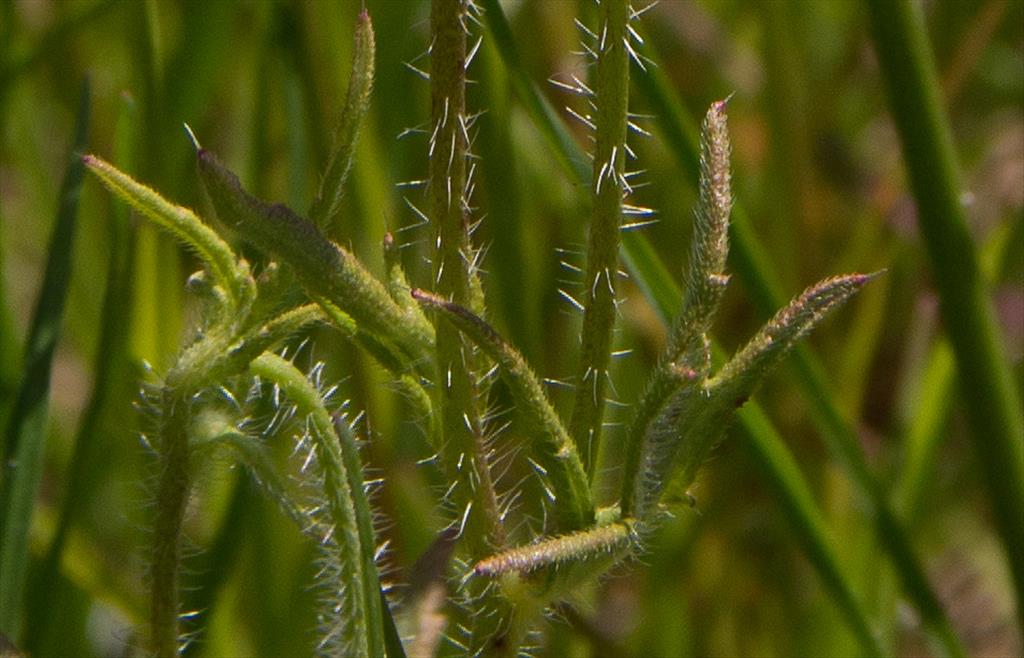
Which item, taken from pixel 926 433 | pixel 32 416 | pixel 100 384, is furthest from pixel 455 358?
pixel 926 433

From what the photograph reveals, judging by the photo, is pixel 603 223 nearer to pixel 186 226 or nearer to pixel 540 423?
pixel 540 423

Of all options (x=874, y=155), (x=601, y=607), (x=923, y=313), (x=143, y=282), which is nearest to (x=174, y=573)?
(x=143, y=282)

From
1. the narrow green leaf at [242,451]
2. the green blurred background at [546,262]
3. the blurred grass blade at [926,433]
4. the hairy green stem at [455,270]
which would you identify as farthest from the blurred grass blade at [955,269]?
the narrow green leaf at [242,451]

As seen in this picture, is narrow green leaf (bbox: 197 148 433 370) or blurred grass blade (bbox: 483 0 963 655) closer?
narrow green leaf (bbox: 197 148 433 370)

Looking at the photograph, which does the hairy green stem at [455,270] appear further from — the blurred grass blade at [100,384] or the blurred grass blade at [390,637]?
the blurred grass blade at [100,384]

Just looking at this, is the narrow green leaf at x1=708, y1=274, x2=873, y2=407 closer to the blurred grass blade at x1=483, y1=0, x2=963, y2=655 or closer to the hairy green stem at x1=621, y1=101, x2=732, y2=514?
the hairy green stem at x1=621, y1=101, x2=732, y2=514

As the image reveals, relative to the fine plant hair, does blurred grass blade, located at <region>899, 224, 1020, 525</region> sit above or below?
below

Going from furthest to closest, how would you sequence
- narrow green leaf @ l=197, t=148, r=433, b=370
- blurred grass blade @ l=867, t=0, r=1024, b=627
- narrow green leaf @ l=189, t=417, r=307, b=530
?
1. blurred grass blade @ l=867, t=0, r=1024, b=627
2. narrow green leaf @ l=189, t=417, r=307, b=530
3. narrow green leaf @ l=197, t=148, r=433, b=370

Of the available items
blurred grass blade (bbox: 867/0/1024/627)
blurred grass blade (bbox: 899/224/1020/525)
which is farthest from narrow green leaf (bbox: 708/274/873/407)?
blurred grass blade (bbox: 899/224/1020/525)
